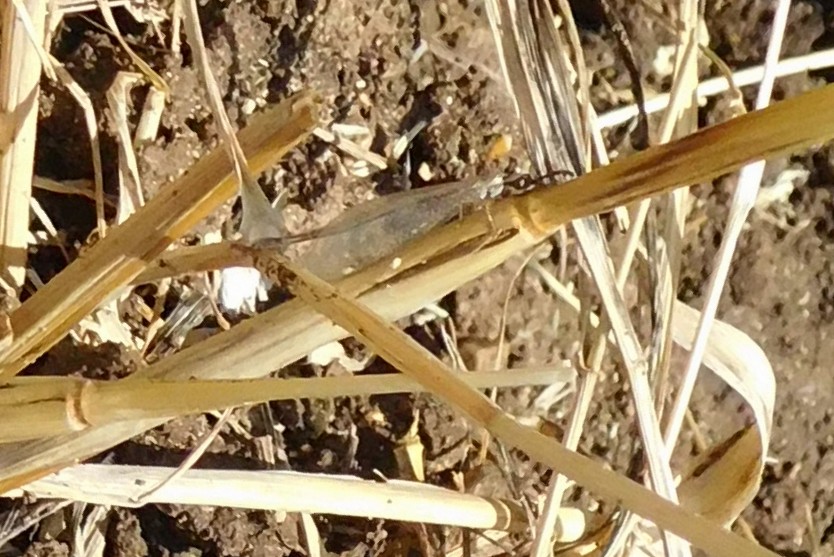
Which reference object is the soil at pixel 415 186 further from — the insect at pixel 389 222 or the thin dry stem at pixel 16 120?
the insect at pixel 389 222

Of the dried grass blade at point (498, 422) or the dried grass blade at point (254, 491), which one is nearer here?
the dried grass blade at point (498, 422)

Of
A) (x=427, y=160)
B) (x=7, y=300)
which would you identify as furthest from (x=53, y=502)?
(x=427, y=160)

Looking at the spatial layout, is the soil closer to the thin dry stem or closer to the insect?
the thin dry stem

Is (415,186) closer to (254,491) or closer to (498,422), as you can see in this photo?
(254,491)

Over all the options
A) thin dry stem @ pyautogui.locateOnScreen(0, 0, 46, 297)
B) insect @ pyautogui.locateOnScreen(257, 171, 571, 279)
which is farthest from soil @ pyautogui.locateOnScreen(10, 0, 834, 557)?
insect @ pyautogui.locateOnScreen(257, 171, 571, 279)

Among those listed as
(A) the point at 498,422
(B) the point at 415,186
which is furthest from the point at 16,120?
(A) the point at 498,422

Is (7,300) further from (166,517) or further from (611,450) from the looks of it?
(611,450)

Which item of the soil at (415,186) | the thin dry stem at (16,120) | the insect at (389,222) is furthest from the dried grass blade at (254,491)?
the insect at (389,222)

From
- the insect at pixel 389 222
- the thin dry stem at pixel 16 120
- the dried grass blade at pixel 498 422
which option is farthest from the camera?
the thin dry stem at pixel 16 120
